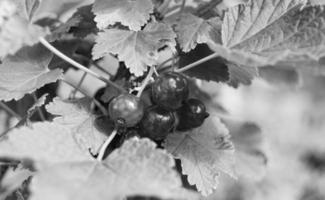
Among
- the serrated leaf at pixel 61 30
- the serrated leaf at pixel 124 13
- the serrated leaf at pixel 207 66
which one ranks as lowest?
the serrated leaf at pixel 207 66

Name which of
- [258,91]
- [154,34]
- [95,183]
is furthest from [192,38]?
[258,91]

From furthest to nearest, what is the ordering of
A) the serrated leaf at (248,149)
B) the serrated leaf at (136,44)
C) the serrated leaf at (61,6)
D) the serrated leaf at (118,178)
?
the serrated leaf at (61,6), the serrated leaf at (248,149), the serrated leaf at (136,44), the serrated leaf at (118,178)

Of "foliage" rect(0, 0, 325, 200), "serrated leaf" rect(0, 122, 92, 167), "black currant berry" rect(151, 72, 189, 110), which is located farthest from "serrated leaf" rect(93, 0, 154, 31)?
"serrated leaf" rect(0, 122, 92, 167)

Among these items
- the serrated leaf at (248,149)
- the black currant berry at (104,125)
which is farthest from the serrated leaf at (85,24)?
the serrated leaf at (248,149)

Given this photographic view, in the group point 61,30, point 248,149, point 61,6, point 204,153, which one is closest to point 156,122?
point 204,153

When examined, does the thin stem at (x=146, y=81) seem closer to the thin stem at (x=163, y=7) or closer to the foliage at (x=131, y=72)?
the foliage at (x=131, y=72)

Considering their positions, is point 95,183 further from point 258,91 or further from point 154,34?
point 258,91

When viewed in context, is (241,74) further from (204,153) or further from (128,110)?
(128,110)
